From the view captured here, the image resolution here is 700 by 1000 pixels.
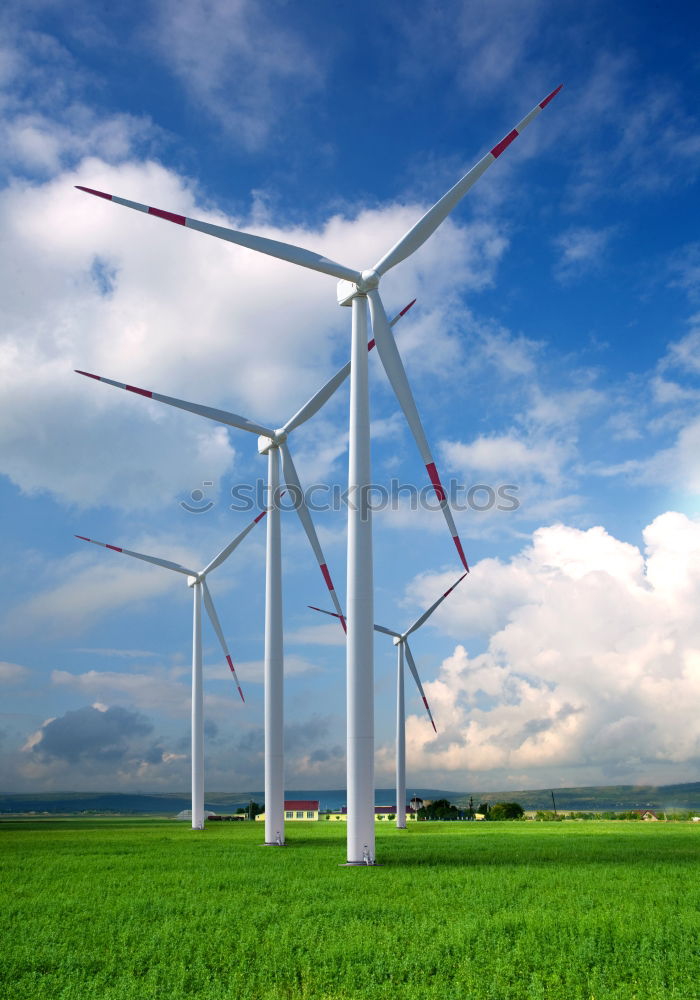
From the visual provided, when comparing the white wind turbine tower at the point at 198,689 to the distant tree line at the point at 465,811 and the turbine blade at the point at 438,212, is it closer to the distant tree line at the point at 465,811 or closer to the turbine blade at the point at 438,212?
the turbine blade at the point at 438,212

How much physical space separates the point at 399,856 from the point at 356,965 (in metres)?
20.2

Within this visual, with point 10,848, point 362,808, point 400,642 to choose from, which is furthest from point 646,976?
point 400,642

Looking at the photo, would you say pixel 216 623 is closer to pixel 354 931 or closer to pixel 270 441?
pixel 270 441

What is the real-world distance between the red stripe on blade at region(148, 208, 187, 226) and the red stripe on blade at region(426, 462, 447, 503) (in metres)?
12.5

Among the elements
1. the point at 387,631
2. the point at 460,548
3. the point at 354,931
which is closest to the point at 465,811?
the point at 387,631

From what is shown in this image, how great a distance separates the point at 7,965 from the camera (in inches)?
630

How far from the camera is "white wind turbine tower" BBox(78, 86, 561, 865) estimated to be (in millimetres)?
30984

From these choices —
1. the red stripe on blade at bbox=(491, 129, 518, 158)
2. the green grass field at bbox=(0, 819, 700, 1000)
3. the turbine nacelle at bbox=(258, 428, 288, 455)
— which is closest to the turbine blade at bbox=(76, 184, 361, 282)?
the red stripe on blade at bbox=(491, 129, 518, 158)

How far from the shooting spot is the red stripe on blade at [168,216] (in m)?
32.5

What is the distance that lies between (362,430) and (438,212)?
962cm

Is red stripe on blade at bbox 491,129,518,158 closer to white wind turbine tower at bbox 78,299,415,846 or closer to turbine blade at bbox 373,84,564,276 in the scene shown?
turbine blade at bbox 373,84,564,276

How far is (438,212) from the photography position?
Answer: 35844 mm

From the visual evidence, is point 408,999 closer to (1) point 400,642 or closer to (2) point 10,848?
(2) point 10,848

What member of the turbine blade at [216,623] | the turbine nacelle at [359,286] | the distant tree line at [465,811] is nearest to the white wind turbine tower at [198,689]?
the turbine blade at [216,623]
